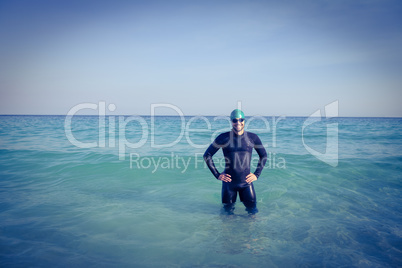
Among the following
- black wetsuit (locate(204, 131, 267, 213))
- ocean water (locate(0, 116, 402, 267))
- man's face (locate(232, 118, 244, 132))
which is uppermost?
man's face (locate(232, 118, 244, 132))

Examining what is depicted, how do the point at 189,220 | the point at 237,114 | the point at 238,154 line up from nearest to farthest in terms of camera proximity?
the point at 237,114 → the point at 238,154 → the point at 189,220

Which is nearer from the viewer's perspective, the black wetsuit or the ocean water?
the ocean water

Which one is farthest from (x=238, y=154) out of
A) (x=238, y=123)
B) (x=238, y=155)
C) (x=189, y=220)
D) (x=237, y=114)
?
(x=189, y=220)

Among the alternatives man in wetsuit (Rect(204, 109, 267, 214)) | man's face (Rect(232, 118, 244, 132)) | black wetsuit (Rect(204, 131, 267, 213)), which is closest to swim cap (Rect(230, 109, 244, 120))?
man's face (Rect(232, 118, 244, 132))

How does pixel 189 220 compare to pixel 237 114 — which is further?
pixel 189 220

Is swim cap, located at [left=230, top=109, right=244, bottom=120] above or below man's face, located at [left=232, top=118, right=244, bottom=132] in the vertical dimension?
above

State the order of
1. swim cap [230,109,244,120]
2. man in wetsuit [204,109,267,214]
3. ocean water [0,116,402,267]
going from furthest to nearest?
man in wetsuit [204,109,267,214] < swim cap [230,109,244,120] < ocean water [0,116,402,267]

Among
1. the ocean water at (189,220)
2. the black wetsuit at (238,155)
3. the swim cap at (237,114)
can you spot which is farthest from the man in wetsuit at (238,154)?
the ocean water at (189,220)

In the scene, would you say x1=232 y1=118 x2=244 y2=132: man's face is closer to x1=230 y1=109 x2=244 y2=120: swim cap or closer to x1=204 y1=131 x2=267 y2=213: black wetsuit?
x1=230 y1=109 x2=244 y2=120: swim cap

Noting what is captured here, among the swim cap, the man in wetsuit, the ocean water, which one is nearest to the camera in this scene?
the ocean water

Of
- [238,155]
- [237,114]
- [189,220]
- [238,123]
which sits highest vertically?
[237,114]

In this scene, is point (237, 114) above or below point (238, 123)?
above

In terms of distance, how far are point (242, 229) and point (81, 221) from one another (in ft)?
12.8

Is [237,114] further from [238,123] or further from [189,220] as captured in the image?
[189,220]
